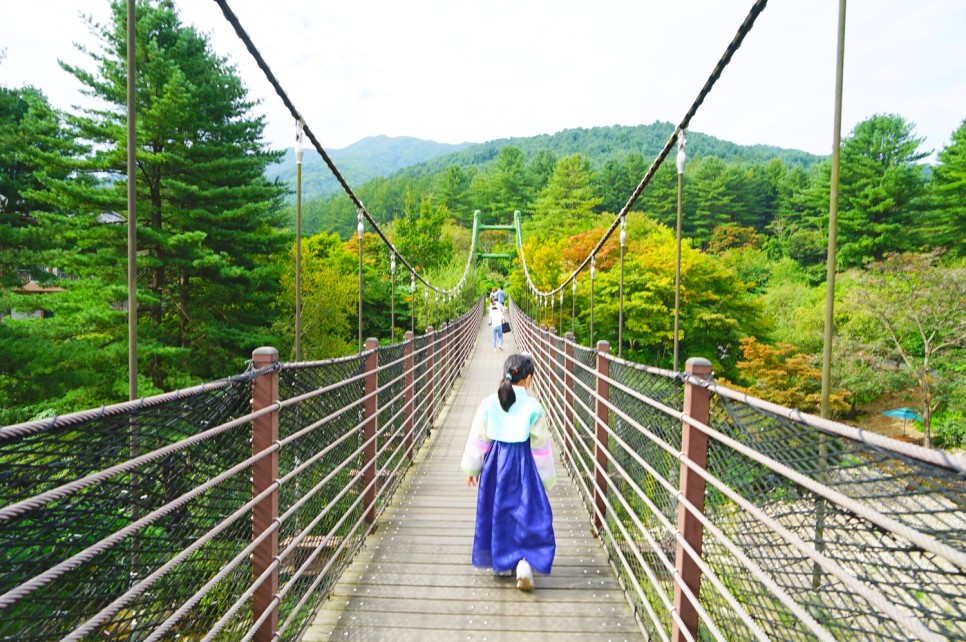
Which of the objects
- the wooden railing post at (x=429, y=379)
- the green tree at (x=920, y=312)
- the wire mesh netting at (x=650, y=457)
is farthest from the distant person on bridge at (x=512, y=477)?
the green tree at (x=920, y=312)

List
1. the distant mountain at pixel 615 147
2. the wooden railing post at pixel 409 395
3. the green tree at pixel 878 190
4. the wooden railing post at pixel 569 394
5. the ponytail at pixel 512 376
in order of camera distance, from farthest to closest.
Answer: the distant mountain at pixel 615 147 → the green tree at pixel 878 190 → the wooden railing post at pixel 409 395 → the wooden railing post at pixel 569 394 → the ponytail at pixel 512 376

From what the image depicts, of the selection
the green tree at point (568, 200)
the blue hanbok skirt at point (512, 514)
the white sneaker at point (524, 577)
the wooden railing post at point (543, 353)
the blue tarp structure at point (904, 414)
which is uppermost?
the green tree at point (568, 200)

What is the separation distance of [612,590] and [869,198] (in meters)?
22.7

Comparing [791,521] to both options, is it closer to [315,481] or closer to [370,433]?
[315,481]

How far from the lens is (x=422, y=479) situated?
400 cm

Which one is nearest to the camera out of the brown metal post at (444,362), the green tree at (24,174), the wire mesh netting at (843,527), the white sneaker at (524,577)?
the wire mesh netting at (843,527)

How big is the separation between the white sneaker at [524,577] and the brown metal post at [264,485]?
0.95 metres

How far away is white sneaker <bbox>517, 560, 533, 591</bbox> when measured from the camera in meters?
2.29

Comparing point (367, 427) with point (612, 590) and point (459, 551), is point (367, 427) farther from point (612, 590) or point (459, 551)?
point (612, 590)

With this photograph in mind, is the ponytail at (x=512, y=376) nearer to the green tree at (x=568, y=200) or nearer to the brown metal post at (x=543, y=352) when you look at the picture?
the brown metal post at (x=543, y=352)

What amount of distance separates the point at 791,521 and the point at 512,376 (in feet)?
4.49

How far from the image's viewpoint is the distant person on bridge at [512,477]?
93.8 inches

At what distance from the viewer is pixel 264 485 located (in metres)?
1.64

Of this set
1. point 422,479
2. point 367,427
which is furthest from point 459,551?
point 422,479
